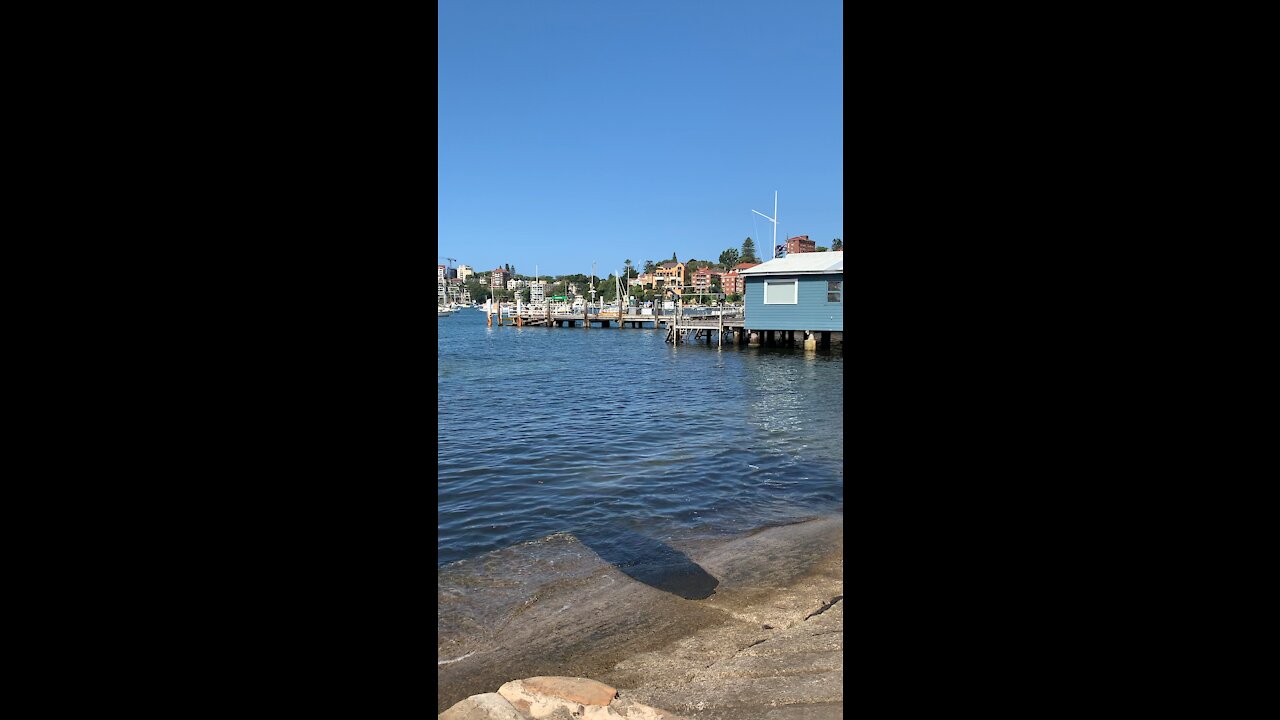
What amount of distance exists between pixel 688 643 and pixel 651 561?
2088 mm

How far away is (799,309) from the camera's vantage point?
1309 inches

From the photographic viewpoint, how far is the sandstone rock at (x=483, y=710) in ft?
12.0

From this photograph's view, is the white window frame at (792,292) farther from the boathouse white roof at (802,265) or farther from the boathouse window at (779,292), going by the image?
the boathouse white roof at (802,265)

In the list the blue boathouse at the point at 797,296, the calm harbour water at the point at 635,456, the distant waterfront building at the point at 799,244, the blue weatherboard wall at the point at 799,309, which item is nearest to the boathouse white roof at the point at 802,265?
the blue boathouse at the point at 797,296

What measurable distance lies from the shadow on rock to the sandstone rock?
9.01 ft

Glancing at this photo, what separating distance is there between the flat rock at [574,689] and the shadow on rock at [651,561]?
224 centimetres

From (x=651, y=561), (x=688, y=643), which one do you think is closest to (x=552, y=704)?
(x=688, y=643)

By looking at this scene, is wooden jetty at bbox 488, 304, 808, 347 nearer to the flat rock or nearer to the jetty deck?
the jetty deck
